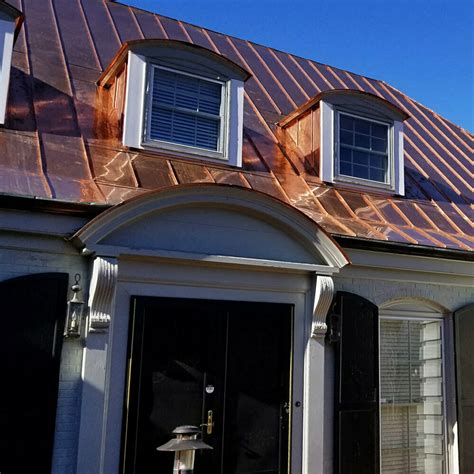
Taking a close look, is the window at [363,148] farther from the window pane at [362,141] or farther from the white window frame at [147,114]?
the white window frame at [147,114]

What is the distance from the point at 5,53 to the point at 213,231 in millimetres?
3384

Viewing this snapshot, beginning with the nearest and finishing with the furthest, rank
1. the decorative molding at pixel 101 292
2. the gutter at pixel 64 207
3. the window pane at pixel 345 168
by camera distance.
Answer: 1. the gutter at pixel 64 207
2. the decorative molding at pixel 101 292
3. the window pane at pixel 345 168

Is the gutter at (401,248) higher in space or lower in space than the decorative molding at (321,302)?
higher

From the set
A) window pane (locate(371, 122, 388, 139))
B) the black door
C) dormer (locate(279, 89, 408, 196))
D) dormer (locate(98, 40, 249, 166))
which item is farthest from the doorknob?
window pane (locate(371, 122, 388, 139))

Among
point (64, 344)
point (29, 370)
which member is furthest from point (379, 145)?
point (29, 370)

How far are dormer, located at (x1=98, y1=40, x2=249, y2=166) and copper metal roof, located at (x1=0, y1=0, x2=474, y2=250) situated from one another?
0.24 meters

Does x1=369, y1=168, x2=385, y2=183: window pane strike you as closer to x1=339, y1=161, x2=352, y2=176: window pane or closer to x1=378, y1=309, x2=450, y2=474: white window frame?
x1=339, y1=161, x2=352, y2=176: window pane

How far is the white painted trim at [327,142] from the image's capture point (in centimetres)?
817

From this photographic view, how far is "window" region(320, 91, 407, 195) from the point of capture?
834cm

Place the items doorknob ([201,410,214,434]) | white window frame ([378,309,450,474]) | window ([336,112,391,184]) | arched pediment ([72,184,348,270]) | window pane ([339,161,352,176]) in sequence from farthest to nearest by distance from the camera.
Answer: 1. window ([336,112,391,184])
2. window pane ([339,161,352,176])
3. white window frame ([378,309,450,474])
4. doorknob ([201,410,214,434])
5. arched pediment ([72,184,348,270])

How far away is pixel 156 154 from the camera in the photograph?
23.2 feet

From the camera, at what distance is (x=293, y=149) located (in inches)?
336

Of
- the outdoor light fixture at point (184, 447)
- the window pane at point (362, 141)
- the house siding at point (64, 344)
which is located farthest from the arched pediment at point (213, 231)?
the window pane at point (362, 141)

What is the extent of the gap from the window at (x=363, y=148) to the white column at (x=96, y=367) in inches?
174
